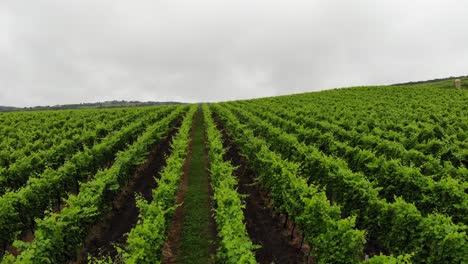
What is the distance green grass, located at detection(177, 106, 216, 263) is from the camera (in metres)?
12.3

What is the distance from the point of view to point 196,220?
14.9 m

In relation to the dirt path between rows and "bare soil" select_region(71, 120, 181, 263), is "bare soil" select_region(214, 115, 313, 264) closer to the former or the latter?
the dirt path between rows

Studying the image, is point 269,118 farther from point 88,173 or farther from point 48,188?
point 48,188

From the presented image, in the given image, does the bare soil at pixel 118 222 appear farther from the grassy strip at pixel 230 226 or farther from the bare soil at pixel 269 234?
the bare soil at pixel 269 234

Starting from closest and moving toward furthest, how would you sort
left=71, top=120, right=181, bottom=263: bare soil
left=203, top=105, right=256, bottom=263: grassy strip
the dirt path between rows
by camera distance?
left=203, top=105, right=256, bottom=263: grassy strip, the dirt path between rows, left=71, top=120, right=181, bottom=263: bare soil

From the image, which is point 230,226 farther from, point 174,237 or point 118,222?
point 118,222

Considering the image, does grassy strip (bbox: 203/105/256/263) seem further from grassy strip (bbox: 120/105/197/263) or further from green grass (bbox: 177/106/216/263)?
grassy strip (bbox: 120/105/197/263)

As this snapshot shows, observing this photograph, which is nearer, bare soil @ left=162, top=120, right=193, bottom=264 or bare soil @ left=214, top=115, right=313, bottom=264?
bare soil @ left=162, top=120, right=193, bottom=264

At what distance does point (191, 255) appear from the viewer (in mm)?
12234

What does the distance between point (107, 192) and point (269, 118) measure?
22988 mm

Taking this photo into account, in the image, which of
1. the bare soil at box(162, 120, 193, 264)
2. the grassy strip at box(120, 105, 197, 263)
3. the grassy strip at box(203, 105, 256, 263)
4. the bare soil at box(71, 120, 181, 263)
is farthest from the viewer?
the bare soil at box(71, 120, 181, 263)

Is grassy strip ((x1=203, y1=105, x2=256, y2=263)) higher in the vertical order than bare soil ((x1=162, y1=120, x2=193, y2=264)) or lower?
Answer: higher

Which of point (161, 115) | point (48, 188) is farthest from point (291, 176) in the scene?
point (161, 115)

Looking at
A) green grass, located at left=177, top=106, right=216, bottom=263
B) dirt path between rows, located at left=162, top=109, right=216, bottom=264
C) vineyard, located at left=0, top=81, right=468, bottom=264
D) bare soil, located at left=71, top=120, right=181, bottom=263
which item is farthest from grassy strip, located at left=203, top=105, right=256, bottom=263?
bare soil, located at left=71, top=120, right=181, bottom=263
